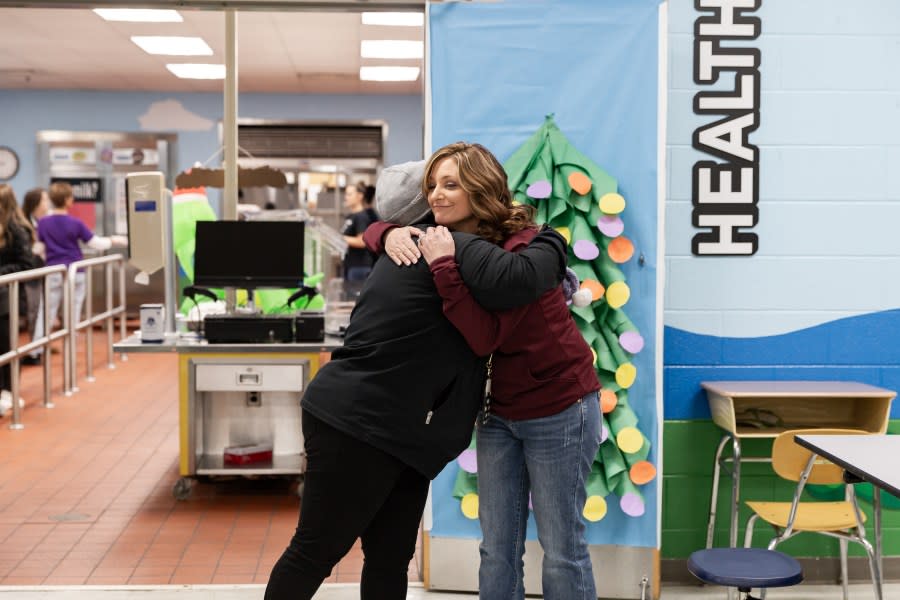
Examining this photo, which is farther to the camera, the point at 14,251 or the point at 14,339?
the point at 14,251

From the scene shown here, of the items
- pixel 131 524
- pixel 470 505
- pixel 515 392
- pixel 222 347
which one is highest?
pixel 515 392

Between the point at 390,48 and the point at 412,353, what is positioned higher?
the point at 390,48

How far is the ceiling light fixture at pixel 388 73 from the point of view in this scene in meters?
10.6

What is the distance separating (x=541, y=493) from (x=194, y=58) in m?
8.49

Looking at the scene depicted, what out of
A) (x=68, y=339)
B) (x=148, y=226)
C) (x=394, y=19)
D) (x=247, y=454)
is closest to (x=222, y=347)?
(x=247, y=454)

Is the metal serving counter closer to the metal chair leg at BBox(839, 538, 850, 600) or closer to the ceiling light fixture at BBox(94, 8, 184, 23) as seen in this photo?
the metal chair leg at BBox(839, 538, 850, 600)

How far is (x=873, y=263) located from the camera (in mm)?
3607

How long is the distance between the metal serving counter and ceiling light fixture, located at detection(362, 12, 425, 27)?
3.74 meters

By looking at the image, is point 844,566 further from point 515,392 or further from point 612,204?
point 515,392

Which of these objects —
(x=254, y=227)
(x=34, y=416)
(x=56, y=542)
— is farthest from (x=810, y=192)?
(x=34, y=416)

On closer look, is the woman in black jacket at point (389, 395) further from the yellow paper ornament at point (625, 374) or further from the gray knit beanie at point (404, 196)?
the yellow paper ornament at point (625, 374)

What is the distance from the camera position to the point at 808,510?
10.7 feet

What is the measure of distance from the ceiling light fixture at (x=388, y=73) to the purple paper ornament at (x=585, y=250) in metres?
7.49

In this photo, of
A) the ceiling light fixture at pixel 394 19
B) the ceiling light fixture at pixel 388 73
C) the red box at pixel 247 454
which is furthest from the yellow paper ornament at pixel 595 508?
the ceiling light fixture at pixel 388 73
